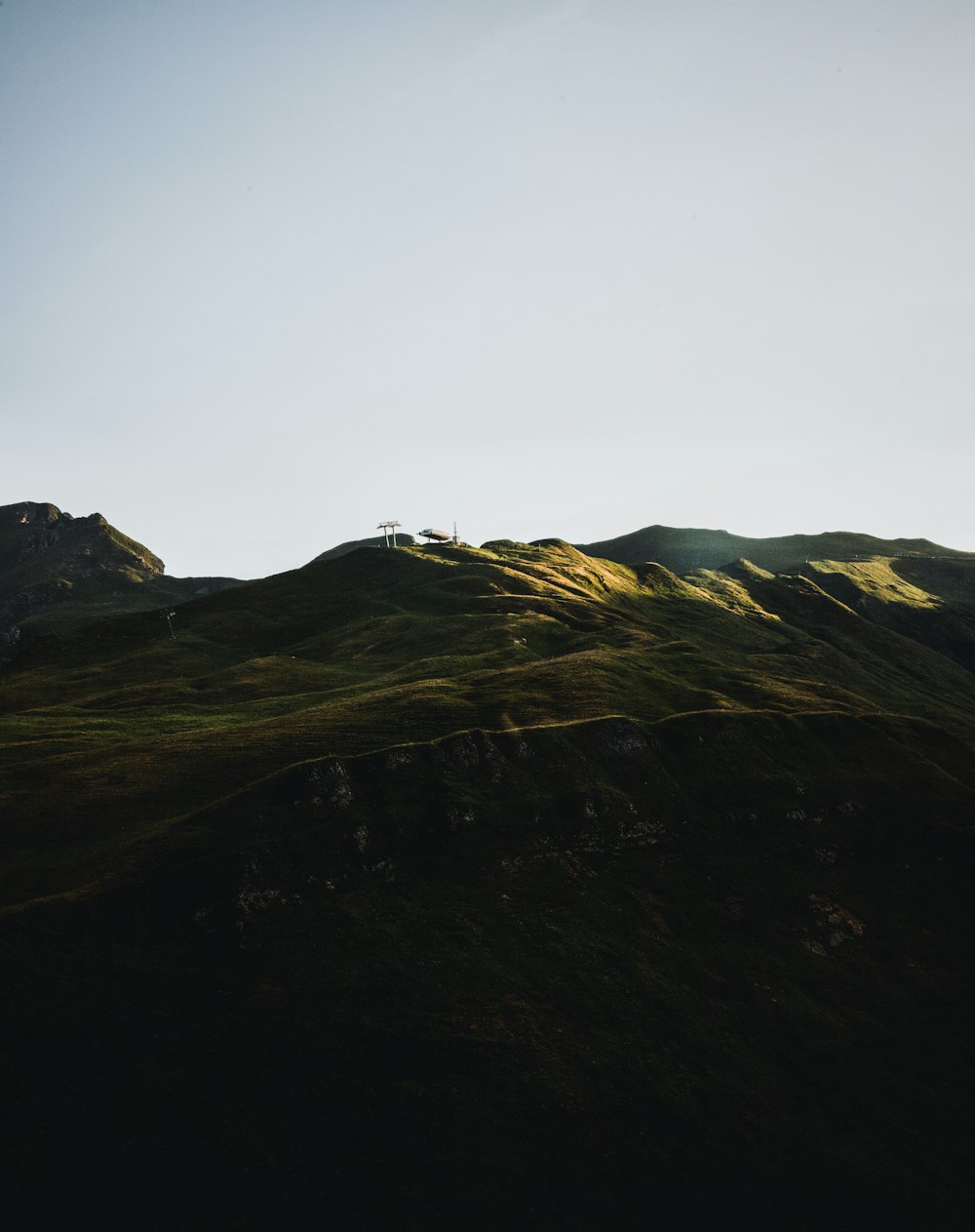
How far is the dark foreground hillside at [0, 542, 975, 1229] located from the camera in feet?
123

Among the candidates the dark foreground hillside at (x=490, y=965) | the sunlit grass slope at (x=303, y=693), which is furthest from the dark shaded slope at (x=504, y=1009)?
the sunlit grass slope at (x=303, y=693)

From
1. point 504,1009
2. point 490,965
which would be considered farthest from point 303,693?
point 504,1009

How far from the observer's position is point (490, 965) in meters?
52.4

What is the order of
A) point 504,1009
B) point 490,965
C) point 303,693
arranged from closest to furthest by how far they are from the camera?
1. point 504,1009
2. point 490,965
3. point 303,693

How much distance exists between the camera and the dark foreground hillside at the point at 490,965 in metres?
37.6

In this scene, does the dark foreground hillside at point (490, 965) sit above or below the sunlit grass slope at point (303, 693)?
below

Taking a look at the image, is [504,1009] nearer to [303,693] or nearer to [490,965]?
[490,965]

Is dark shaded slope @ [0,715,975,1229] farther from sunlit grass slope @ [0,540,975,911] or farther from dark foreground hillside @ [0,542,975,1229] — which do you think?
sunlit grass slope @ [0,540,975,911]

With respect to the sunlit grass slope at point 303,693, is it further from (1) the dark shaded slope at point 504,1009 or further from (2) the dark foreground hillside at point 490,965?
(1) the dark shaded slope at point 504,1009

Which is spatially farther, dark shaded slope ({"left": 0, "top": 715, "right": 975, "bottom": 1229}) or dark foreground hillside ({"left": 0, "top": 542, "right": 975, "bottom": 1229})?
dark foreground hillside ({"left": 0, "top": 542, "right": 975, "bottom": 1229})

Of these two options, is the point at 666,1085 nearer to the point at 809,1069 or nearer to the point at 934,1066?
the point at 809,1069

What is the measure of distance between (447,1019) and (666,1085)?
1376cm

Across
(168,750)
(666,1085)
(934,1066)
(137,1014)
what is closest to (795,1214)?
(666,1085)

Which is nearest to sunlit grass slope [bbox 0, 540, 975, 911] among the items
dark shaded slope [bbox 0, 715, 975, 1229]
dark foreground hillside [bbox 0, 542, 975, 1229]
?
dark foreground hillside [bbox 0, 542, 975, 1229]
